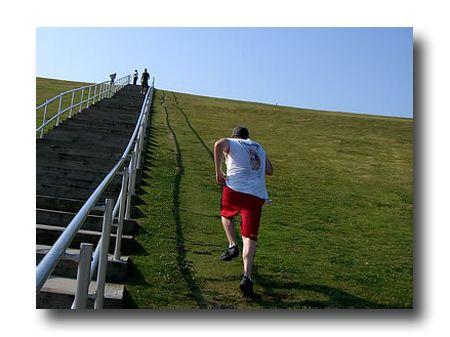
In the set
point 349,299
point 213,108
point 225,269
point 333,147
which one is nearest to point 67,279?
point 225,269

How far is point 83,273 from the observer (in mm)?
3266

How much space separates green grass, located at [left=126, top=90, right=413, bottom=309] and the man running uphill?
1.52ft

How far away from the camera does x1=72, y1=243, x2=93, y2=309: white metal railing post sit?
3.12 m

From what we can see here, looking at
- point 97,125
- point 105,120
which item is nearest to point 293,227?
point 97,125

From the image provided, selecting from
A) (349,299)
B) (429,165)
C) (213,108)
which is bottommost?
(349,299)

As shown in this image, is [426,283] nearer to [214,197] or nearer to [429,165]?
[429,165]

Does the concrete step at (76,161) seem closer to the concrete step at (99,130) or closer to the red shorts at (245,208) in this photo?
the concrete step at (99,130)

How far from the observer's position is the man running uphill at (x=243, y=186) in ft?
15.6

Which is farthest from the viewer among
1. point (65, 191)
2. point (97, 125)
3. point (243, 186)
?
point (97, 125)

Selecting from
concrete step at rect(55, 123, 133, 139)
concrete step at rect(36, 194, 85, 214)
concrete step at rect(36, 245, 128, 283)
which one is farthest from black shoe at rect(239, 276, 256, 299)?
concrete step at rect(55, 123, 133, 139)

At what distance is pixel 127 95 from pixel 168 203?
47.9 feet

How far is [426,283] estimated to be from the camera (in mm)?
5438

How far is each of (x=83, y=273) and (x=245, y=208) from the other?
71.7 inches

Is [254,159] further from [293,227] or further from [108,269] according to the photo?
[293,227]
